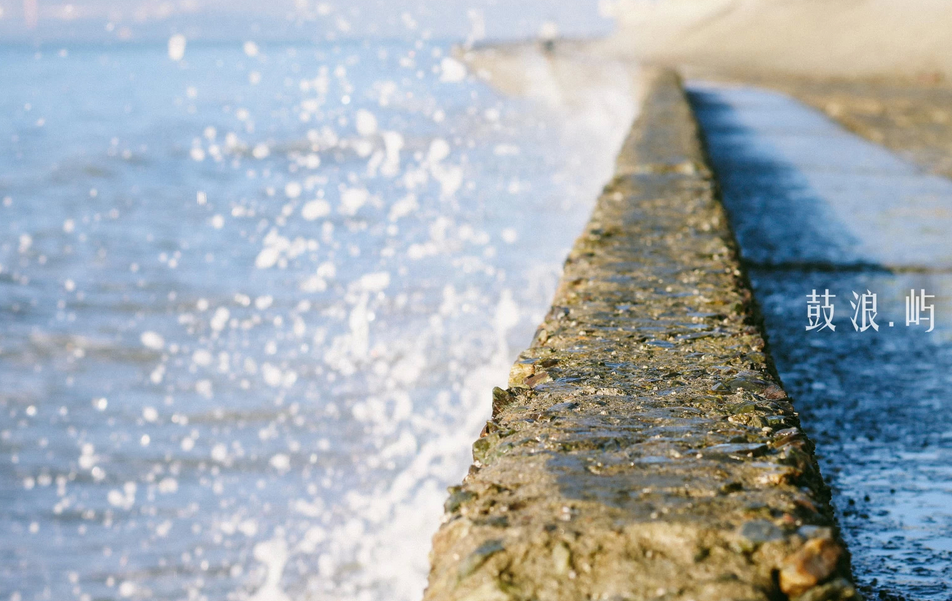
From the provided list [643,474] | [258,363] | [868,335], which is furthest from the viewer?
[258,363]

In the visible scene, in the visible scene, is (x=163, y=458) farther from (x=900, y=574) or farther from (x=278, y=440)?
(x=900, y=574)

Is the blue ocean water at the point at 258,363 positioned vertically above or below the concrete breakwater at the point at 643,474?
above

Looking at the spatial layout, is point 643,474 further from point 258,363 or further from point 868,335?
point 258,363

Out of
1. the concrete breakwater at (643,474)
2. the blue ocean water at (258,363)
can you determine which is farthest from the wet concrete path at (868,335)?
the blue ocean water at (258,363)

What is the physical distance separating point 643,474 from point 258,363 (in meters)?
4.95

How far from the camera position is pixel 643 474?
1487mm

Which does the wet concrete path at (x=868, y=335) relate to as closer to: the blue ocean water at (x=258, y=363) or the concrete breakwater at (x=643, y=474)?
the concrete breakwater at (x=643, y=474)

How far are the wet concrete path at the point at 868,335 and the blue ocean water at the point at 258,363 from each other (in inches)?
63.5

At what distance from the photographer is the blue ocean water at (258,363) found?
3.95 m

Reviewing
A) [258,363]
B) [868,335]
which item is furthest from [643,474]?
[258,363]

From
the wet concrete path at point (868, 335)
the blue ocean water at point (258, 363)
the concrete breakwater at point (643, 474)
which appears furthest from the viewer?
the blue ocean water at point (258, 363)

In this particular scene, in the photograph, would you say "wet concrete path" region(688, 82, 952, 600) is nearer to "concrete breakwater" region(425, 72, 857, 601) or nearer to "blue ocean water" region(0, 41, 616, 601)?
"concrete breakwater" region(425, 72, 857, 601)

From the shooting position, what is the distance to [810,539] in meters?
1.27

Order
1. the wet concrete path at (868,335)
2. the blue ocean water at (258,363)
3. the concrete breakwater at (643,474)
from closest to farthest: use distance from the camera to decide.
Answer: the concrete breakwater at (643,474), the wet concrete path at (868,335), the blue ocean water at (258,363)
